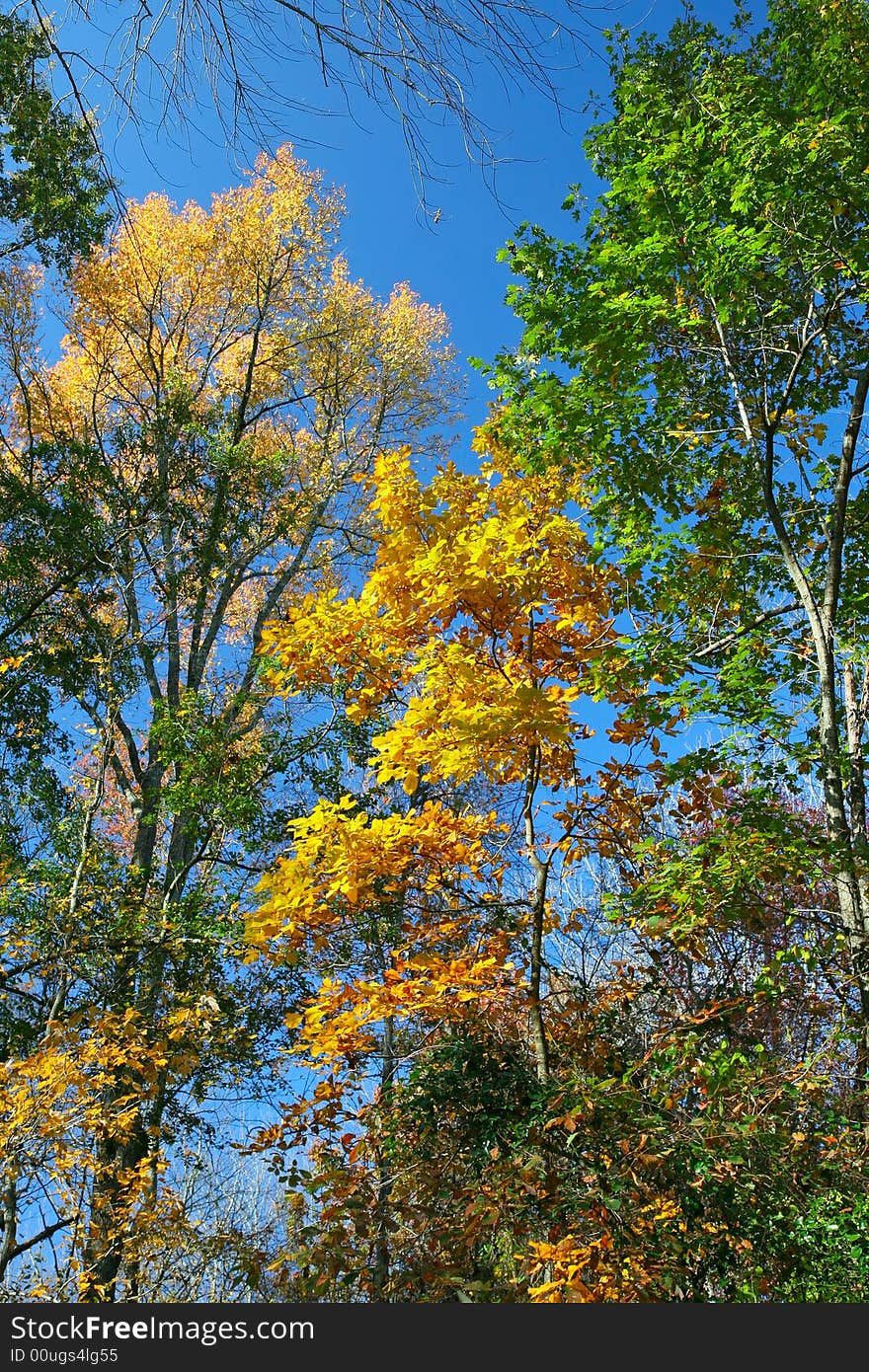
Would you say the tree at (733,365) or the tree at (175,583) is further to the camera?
the tree at (175,583)

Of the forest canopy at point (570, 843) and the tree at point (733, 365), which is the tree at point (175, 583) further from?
the tree at point (733, 365)

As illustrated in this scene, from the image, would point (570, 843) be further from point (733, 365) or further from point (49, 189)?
point (49, 189)

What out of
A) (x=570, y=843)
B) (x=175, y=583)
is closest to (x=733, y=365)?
(x=570, y=843)

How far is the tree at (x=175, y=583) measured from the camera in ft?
20.6

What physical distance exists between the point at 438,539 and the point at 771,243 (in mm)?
2050

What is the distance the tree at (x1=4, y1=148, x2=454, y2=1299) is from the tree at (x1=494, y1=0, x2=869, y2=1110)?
10.5 ft

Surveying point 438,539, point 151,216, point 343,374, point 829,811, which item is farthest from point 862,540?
point 151,216

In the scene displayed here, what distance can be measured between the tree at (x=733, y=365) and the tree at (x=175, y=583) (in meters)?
3.21

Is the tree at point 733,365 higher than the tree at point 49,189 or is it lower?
→ lower

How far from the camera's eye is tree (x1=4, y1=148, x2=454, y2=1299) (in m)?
6.27

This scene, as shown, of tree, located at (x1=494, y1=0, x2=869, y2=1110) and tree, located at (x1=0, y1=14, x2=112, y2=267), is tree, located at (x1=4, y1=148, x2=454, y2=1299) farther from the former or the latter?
tree, located at (x1=494, y1=0, x2=869, y2=1110)

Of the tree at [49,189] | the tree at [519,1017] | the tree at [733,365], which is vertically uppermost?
the tree at [49,189]

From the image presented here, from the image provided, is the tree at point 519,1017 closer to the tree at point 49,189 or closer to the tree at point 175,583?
the tree at point 175,583

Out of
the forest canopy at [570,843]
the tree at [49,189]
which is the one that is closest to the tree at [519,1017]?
the forest canopy at [570,843]
